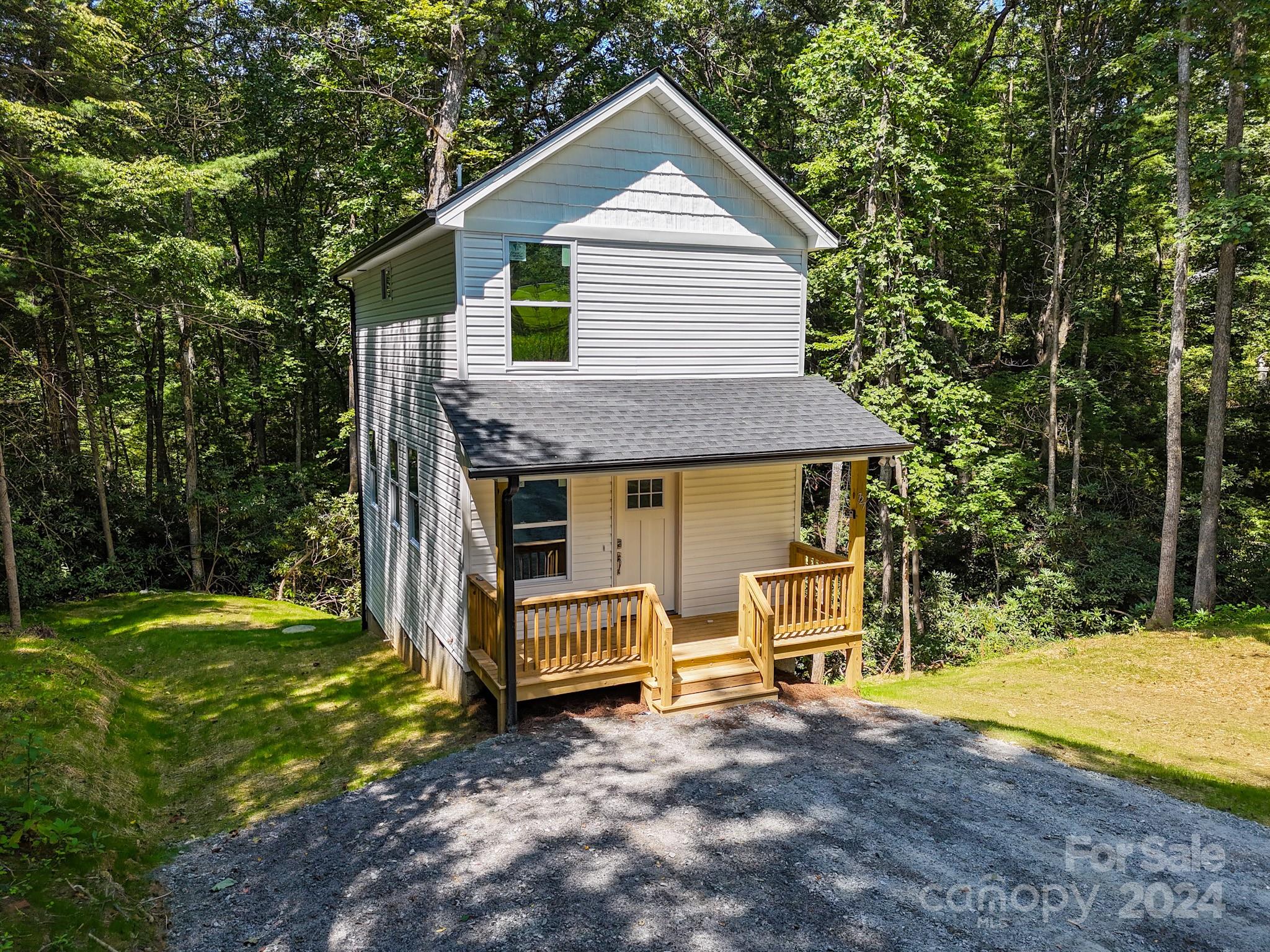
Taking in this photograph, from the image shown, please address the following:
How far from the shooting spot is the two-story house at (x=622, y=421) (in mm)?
9359

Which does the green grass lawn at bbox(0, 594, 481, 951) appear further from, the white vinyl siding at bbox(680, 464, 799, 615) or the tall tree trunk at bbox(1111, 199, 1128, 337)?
the tall tree trunk at bbox(1111, 199, 1128, 337)

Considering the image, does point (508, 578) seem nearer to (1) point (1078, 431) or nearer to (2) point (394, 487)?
(2) point (394, 487)

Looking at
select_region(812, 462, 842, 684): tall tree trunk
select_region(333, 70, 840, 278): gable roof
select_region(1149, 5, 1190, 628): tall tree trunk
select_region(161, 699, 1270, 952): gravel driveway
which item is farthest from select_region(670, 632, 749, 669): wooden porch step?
select_region(1149, 5, 1190, 628): tall tree trunk

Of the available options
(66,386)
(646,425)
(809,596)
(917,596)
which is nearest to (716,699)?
(809,596)

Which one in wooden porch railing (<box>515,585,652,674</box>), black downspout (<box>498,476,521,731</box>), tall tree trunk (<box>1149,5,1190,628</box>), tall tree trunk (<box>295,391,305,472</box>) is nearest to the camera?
black downspout (<box>498,476,521,731</box>)

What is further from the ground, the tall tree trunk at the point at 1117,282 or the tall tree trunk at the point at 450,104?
the tall tree trunk at the point at 450,104

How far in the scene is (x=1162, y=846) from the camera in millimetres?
6738

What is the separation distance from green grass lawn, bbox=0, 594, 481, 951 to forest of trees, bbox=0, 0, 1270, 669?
13.8 ft

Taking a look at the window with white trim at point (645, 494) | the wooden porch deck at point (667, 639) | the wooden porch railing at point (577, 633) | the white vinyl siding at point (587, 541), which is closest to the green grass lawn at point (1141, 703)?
the wooden porch deck at point (667, 639)

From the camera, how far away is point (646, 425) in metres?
9.73

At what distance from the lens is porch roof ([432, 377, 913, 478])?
8.58 meters

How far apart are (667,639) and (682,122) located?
721cm

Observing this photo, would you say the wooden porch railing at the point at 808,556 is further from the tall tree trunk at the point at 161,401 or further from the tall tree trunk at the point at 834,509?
the tall tree trunk at the point at 161,401

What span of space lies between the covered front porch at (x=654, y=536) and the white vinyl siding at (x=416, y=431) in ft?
2.84
